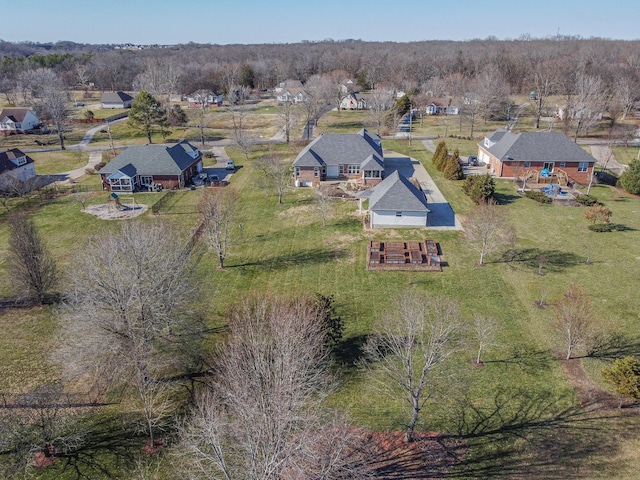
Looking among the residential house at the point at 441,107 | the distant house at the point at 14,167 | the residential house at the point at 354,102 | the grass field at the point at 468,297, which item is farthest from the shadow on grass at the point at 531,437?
the residential house at the point at 354,102

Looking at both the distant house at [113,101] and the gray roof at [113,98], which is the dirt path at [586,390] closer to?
the distant house at [113,101]

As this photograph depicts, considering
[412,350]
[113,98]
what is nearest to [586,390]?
[412,350]

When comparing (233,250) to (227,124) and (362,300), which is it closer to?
(362,300)

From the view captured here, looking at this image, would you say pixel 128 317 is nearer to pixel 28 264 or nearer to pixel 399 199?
pixel 28 264

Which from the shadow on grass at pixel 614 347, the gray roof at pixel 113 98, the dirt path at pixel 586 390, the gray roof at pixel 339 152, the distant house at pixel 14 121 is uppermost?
the gray roof at pixel 113 98

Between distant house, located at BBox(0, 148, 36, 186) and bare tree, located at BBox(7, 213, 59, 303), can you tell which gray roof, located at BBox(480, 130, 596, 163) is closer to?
bare tree, located at BBox(7, 213, 59, 303)

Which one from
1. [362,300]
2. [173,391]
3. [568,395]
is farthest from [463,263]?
[173,391]
